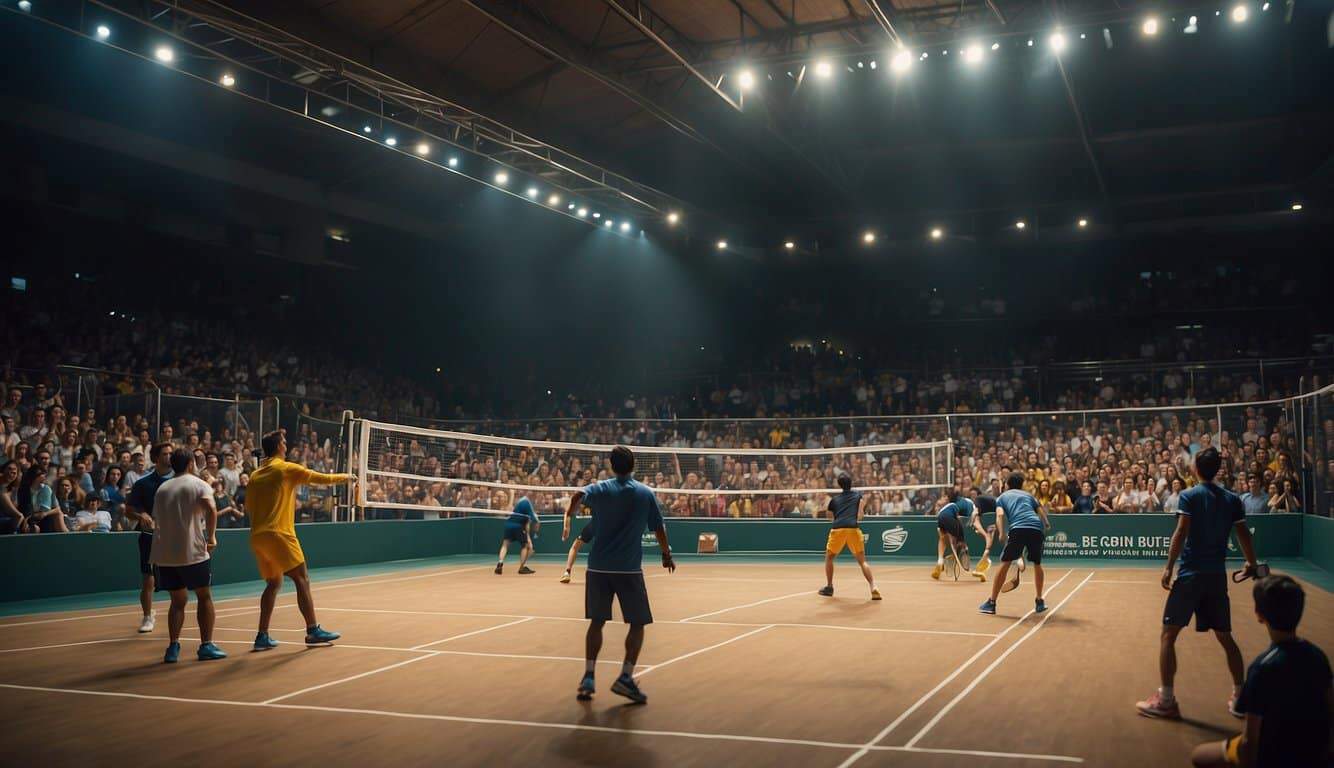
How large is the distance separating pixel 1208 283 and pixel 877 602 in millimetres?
25566

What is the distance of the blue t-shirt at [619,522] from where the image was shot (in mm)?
8141

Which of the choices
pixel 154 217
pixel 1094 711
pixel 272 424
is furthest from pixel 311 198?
pixel 1094 711

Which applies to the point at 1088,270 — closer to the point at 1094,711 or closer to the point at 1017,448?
the point at 1017,448

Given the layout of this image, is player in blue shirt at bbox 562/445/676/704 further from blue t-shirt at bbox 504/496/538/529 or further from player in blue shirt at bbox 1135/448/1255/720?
blue t-shirt at bbox 504/496/538/529

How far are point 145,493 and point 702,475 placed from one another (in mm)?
17163

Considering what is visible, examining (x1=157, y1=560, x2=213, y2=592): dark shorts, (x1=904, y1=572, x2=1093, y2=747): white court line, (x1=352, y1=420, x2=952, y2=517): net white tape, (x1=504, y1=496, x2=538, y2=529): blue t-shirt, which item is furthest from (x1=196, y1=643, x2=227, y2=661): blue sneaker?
(x1=352, y1=420, x2=952, y2=517): net white tape

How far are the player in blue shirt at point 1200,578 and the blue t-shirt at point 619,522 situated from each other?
381 cm

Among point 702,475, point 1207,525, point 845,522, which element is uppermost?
point 702,475

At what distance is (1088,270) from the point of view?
1437 inches

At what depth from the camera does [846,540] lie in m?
15.8

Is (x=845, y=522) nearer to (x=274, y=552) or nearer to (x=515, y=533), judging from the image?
(x=515, y=533)

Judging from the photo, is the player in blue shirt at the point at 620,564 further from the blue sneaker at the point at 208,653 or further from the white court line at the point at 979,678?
the blue sneaker at the point at 208,653

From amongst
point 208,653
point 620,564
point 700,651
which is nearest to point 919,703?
point 620,564

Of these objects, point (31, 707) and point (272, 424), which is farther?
point (272, 424)
